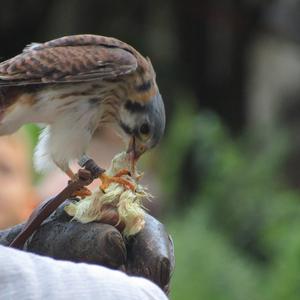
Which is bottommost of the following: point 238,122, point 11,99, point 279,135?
point 238,122

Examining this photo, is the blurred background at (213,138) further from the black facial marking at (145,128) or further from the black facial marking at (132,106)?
the black facial marking at (145,128)

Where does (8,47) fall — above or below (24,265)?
below

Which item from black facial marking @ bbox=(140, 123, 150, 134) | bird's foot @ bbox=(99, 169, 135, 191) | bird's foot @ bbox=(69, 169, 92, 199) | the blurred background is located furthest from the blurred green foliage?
bird's foot @ bbox=(69, 169, 92, 199)

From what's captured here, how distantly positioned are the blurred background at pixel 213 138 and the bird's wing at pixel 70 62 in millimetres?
1544

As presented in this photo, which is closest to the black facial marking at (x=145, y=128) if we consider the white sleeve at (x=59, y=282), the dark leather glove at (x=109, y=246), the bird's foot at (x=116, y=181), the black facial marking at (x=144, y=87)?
the black facial marking at (x=144, y=87)

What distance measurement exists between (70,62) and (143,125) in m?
0.26

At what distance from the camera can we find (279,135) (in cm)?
872

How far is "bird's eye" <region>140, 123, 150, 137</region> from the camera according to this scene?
11.1 ft

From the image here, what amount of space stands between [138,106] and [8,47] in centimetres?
698

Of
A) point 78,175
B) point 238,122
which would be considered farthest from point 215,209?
point 78,175

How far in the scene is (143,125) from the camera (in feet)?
11.2

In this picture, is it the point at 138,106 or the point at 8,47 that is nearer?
the point at 138,106

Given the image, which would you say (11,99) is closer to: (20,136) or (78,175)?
→ (78,175)

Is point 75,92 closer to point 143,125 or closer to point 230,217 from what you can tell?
point 143,125
